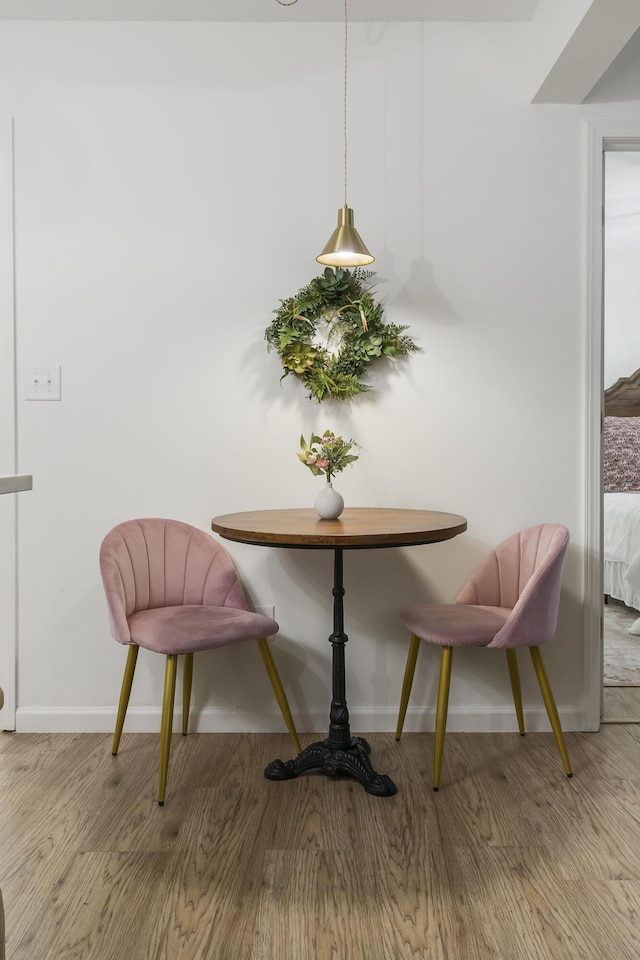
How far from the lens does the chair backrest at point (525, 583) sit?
7.20 ft

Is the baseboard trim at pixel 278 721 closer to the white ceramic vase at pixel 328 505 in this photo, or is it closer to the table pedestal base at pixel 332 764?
the table pedestal base at pixel 332 764

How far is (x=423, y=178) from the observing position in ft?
8.71

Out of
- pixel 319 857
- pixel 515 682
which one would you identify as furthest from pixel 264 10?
pixel 319 857

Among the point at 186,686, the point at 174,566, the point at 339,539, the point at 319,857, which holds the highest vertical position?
the point at 339,539

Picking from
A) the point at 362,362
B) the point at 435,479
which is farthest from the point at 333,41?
the point at 435,479

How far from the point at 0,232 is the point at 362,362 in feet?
4.68

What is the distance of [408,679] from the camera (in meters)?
2.54

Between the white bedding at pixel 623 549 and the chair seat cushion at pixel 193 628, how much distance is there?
2.49m

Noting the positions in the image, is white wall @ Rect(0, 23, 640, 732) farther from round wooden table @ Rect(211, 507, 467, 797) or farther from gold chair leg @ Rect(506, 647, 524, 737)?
round wooden table @ Rect(211, 507, 467, 797)

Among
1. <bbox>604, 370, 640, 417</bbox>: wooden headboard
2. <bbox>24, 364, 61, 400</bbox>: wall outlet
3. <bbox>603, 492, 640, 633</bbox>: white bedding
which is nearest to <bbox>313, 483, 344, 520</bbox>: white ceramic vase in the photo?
<bbox>24, 364, 61, 400</bbox>: wall outlet

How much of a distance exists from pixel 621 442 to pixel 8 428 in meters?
3.78

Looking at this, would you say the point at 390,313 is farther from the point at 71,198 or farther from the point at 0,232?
the point at 0,232

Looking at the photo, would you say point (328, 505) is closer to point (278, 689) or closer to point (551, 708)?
point (278, 689)

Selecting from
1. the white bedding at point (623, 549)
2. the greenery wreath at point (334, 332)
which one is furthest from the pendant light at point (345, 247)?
the white bedding at point (623, 549)
